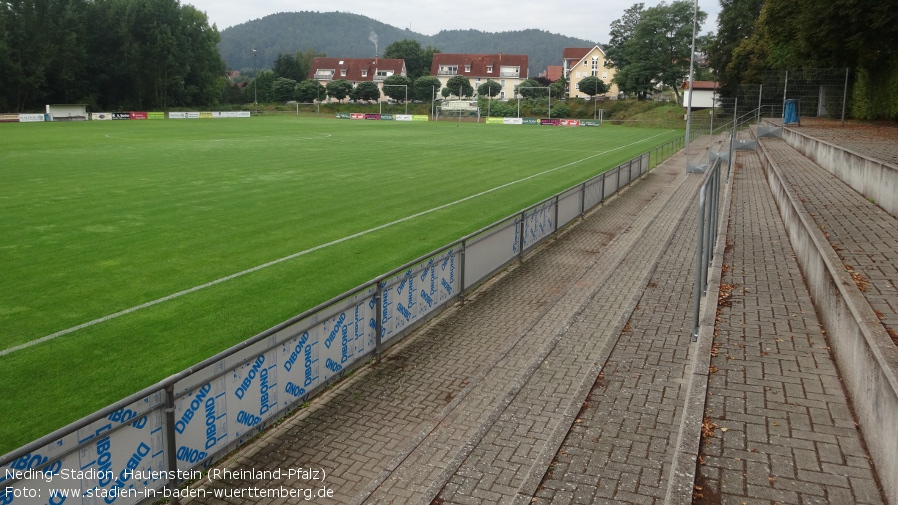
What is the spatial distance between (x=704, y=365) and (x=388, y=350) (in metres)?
4.31

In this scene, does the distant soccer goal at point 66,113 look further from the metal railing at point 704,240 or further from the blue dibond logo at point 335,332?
the blue dibond logo at point 335,332

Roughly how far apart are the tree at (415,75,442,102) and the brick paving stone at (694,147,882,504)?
359 ft

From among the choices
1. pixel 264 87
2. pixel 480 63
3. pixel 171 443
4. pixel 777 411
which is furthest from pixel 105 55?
pixel 777 411

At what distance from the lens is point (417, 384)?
29.4 ft

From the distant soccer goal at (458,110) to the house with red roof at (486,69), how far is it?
1236 inches

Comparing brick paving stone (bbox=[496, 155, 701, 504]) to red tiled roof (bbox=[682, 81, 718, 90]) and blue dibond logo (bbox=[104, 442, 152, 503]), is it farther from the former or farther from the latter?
red tiled roof (bbox=[682, 81, 718, 90])

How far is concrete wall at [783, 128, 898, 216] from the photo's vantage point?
14.0m

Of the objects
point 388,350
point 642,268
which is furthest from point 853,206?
point 388,350

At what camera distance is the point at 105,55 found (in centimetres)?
9375

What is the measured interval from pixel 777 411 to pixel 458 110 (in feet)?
328

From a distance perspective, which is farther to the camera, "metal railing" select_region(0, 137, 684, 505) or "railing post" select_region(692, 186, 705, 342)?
"railing post" select_region(692, 186, 705, 342)

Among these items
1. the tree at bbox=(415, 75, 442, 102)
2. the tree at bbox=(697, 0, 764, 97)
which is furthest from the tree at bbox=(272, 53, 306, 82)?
the tree at bbox=(697, 0, 764, 97)

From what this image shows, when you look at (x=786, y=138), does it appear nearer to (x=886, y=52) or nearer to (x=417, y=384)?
(x=886, y=52)

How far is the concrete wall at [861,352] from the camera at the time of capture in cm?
547
